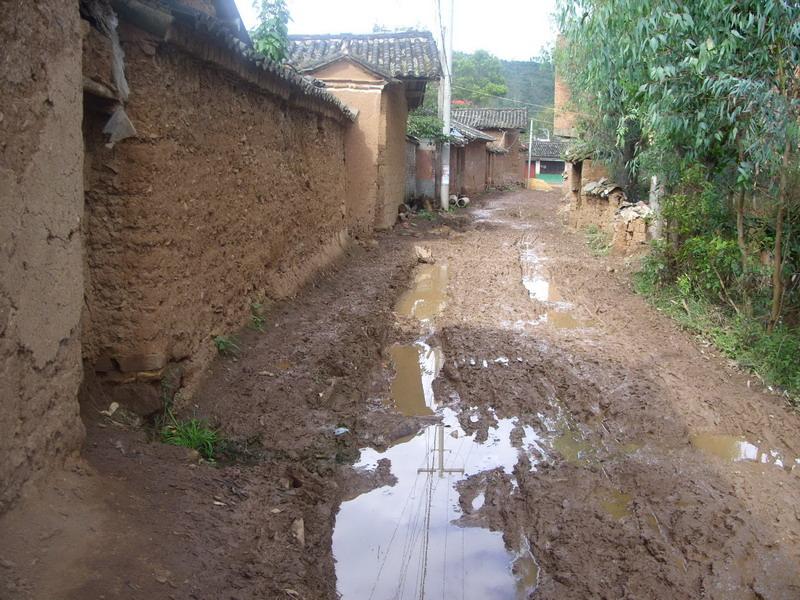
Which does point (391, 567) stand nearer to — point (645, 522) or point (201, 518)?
point (201, 518)

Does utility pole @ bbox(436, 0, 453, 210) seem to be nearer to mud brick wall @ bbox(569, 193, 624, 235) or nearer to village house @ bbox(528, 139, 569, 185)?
mud brick wall @ bbox(569, 193, 624, 235)

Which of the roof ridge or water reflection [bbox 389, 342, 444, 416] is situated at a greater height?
the roof ridge

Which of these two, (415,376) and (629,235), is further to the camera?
(629,235)

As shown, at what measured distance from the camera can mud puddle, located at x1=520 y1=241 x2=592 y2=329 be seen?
891 centimetres

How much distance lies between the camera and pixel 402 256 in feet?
43.9

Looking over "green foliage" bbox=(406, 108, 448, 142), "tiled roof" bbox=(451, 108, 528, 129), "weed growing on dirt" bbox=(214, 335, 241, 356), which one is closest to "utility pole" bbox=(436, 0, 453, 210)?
"green foliage" bbox=(406, 108, 448, 142)

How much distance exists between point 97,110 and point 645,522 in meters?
4.21

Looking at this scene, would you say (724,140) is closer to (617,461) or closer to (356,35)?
(617,461)

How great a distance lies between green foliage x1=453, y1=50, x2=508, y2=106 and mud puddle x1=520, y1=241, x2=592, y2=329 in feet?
142

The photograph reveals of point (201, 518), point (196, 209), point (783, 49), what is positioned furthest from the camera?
point (783, 49)

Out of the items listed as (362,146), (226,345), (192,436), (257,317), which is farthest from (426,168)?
(192,436)

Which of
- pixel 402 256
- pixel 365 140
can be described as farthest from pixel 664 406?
pixel 365 140

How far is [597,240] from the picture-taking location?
53.1 ft

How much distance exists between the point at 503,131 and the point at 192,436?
141ft
